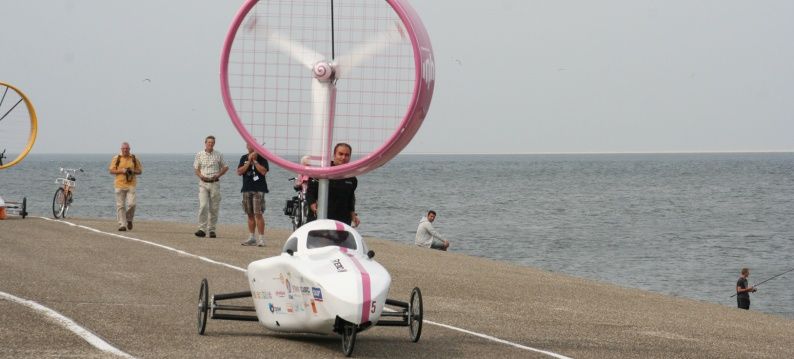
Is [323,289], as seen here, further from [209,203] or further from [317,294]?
[209,203]

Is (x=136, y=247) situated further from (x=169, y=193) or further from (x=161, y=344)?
(x=169, y=193)

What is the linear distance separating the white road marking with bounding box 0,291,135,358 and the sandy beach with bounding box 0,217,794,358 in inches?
3.8

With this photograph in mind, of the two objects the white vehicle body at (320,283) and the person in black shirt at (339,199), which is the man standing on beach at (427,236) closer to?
the person in black shirt at (339,199)

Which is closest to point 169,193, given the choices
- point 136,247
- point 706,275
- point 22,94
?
point 706,275

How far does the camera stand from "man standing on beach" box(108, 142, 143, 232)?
2320cm

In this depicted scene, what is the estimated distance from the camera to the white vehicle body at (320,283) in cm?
930

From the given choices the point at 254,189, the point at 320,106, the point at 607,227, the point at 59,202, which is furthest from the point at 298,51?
the point at 607,227

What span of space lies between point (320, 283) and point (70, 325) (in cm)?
272

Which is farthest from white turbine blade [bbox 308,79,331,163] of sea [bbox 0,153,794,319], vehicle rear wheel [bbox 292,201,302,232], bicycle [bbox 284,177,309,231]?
sea [bbox 0,153,794,319]

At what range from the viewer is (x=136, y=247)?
19.4 meters

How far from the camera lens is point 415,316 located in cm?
1062

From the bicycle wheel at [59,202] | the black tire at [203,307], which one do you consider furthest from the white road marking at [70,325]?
the bicycle wheel at [59,202]

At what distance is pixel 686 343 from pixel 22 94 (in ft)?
62.0

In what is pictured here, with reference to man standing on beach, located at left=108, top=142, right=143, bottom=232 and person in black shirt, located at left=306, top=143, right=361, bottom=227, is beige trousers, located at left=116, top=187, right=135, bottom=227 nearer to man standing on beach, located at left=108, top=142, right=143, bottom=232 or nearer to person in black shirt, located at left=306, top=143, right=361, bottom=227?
man standing on beach, located at left=108, top=142, right=143, bottom=232
